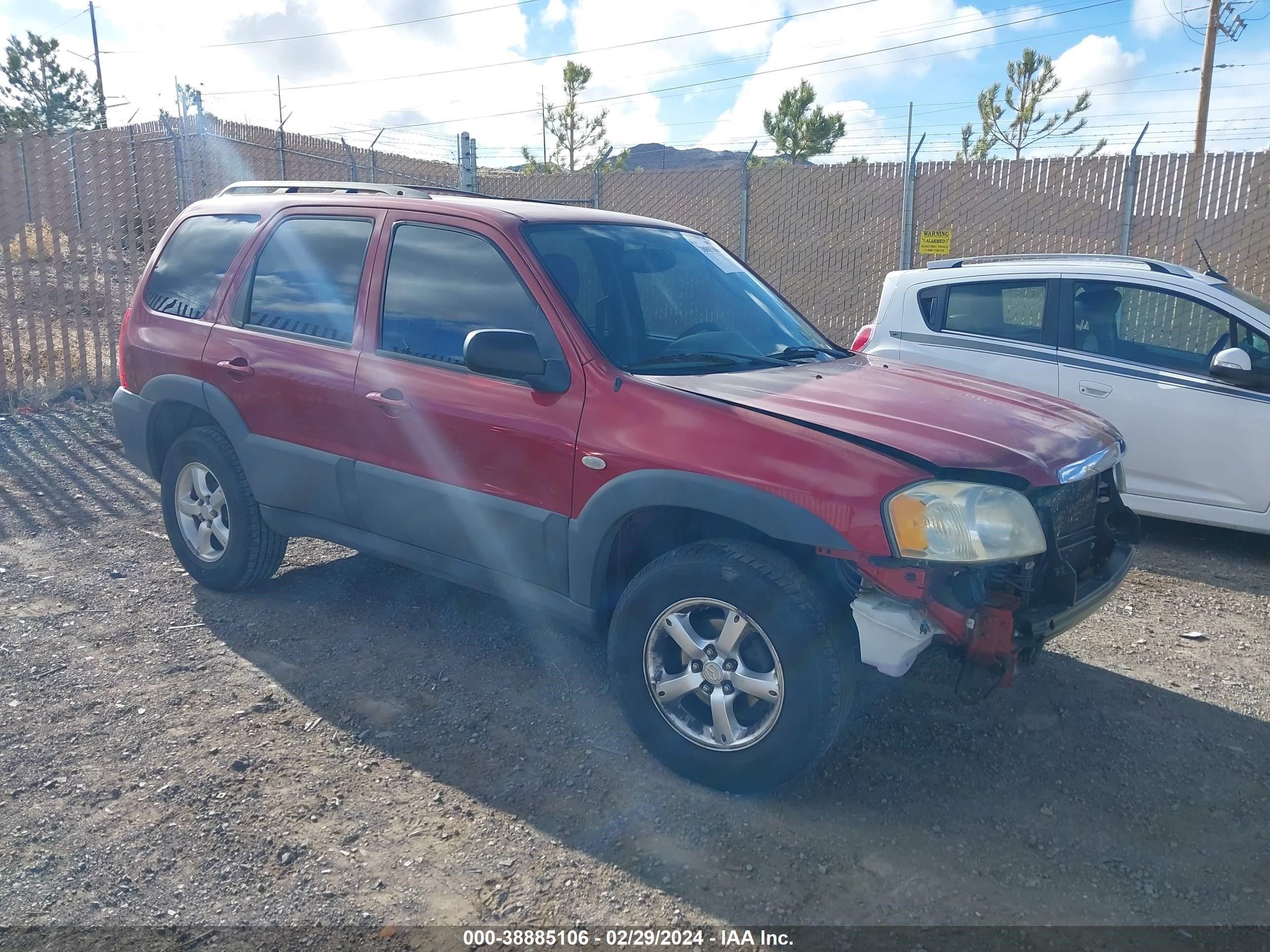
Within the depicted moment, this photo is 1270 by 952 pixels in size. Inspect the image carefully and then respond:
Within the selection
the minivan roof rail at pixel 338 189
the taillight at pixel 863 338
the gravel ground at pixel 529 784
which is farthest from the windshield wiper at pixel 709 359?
the taillight at pixel 863 338

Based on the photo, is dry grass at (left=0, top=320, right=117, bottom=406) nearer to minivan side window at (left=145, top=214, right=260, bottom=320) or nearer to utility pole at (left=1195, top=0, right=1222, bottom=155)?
minivan side window at (left=145, top=214, right=260, bottom=320)

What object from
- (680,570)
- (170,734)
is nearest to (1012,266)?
(680,570)

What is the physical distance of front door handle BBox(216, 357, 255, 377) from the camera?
4551 mm

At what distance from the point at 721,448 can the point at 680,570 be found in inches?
16.4

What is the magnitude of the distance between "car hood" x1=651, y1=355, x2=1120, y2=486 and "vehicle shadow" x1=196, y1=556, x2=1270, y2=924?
70 centimetres

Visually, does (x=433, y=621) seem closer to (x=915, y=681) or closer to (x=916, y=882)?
(x=915, y=681)

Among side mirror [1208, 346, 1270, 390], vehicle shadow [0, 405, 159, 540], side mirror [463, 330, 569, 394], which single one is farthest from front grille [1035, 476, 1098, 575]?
vehicle shadow [0, 405, 159, 540]

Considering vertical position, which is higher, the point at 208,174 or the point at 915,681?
the point at 208,174

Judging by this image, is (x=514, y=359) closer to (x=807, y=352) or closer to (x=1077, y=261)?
(x=807, y=352)

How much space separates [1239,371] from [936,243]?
694 cm

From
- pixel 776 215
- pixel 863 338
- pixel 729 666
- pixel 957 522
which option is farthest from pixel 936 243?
pixel 729 666

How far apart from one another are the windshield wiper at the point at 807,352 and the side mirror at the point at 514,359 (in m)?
0.97

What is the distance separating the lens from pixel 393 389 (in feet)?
13.2

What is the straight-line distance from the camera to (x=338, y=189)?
480cm
